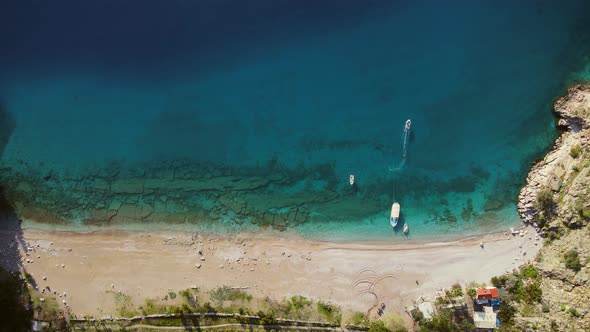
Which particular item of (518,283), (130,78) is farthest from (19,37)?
(518,283)

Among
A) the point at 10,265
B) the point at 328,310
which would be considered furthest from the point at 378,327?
the point at 10,265

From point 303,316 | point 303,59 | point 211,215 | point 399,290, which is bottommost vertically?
point 303,316

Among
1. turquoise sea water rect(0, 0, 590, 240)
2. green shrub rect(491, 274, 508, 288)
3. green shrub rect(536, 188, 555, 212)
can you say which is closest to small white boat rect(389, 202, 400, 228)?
turquoise sea water rect(0, 0, 590, 240)

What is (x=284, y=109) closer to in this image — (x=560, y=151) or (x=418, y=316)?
(x=418, y=316)

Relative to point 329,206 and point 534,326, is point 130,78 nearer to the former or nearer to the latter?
point 329,206

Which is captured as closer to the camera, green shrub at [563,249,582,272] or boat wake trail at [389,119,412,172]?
green shrub at [563,249,582,272]

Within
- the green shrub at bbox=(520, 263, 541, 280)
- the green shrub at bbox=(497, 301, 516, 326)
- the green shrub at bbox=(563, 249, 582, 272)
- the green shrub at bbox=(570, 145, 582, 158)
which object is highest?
the green shrub at bbox=(570, 145, 582, 158)

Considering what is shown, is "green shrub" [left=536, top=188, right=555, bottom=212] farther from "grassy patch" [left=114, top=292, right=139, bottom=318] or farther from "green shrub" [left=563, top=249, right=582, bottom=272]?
"grassy patch" [left=114, top=292, right=139, bottom=318]
